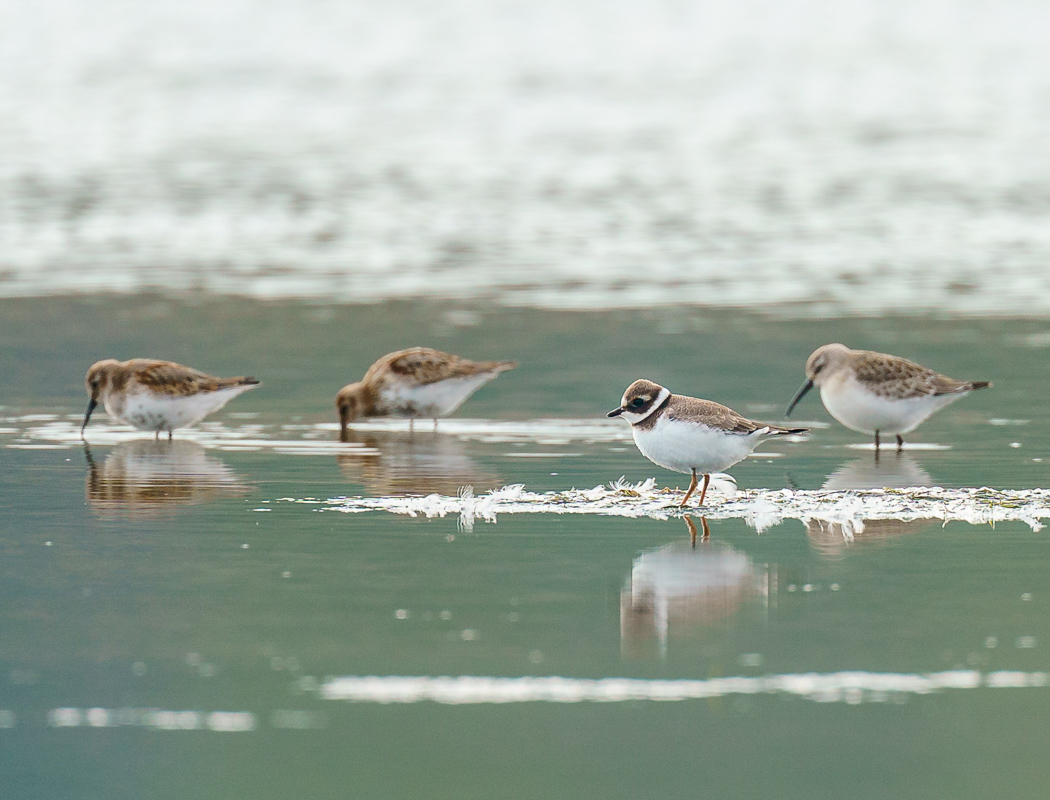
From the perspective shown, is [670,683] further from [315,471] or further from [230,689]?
[315,471]

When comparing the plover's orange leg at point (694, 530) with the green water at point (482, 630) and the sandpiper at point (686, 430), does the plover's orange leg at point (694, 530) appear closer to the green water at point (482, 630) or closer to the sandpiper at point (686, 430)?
the green water at point (482, 630)

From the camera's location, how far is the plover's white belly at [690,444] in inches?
397

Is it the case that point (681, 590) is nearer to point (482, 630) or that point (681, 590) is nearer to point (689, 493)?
point (482, 630)

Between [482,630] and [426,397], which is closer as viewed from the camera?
[482,630]

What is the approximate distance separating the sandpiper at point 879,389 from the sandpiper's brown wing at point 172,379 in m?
4.70

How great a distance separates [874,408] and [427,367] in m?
4.00

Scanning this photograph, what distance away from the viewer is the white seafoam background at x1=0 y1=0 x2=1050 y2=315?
24.2 metres

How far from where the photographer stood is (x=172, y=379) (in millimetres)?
13922

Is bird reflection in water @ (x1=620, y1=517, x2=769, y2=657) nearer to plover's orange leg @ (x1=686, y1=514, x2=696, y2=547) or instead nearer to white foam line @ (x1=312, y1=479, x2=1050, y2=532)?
plover's orange leg @ (x1=686, y1=514, x2=696, y2=547)

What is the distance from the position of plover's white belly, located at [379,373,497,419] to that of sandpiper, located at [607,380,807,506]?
4.88 m

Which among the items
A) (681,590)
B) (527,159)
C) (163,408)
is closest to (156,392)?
(163,408)

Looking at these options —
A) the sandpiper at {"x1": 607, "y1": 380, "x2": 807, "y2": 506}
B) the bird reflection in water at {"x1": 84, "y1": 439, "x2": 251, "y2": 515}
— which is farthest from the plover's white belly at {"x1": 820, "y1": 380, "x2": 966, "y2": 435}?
the bird reflection in water at {"x1": 84, "y1": 439, "x2": 251, "y2": 515}

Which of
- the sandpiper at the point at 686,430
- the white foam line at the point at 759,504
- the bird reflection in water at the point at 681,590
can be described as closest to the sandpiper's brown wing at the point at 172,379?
the white foam line at the point at 759,504

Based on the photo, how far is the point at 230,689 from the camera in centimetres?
684
